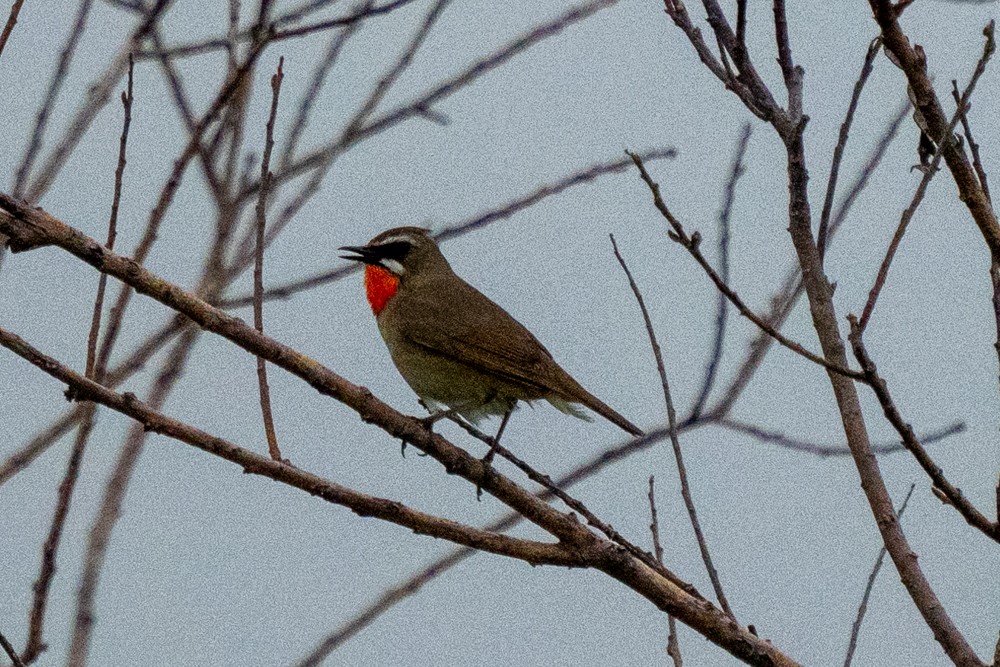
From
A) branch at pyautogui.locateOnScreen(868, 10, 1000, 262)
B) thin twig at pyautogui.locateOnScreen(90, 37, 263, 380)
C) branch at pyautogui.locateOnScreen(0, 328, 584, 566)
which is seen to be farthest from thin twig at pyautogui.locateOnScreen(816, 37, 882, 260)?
thin twig at pyautogui.locateOnScreen(90, 37, 263, 380)

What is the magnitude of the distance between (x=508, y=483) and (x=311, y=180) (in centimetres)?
161

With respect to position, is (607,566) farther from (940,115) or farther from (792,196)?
(940,115)

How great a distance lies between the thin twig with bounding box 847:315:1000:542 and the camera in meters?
2.64

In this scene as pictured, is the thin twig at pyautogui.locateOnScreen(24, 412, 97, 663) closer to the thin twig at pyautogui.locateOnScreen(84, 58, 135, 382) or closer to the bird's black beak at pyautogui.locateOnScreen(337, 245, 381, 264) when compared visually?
the thin twig at pyautogui.locateOnScreen(84, 58, 135, 382)

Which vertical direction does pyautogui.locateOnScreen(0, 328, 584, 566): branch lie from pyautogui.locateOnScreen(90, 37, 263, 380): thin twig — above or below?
below

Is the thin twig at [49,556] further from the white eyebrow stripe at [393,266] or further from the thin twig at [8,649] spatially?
the white eyebrow stripe at [393,266]

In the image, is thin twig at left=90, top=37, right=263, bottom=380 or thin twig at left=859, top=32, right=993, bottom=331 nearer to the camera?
thin twig at left=859, top=32, right=993, bottom=331

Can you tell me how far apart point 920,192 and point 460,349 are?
3263 mm

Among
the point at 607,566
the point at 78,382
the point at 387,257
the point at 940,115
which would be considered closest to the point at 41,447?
the point at 78,382

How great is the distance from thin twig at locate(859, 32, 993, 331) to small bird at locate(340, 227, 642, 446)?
2443 millimetres

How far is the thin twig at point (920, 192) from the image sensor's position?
2.86 m

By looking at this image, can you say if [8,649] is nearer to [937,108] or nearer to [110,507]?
[110,507]

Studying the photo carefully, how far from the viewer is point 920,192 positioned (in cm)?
302

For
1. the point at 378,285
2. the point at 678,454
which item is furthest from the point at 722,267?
the point at 378,285
